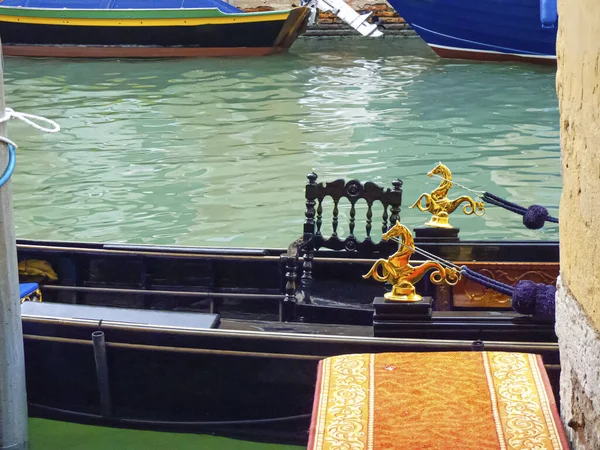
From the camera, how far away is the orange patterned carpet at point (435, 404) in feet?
6.03

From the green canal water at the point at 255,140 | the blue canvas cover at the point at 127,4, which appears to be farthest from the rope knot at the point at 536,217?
the blue canvas cover at the point at 127,4

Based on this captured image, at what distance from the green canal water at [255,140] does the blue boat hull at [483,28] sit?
0.32 meters

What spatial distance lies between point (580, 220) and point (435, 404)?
0.52 meters

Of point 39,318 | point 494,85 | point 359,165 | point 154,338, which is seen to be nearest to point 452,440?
point 154,338

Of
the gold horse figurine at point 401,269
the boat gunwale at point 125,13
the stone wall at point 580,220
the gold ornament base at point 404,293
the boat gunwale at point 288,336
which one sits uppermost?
the boat gunwale at point 125,13

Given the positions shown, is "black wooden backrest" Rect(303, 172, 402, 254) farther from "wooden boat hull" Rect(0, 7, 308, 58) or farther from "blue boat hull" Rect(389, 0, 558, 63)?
"wooden boat hull" Rect(0, 7, 308, 58)

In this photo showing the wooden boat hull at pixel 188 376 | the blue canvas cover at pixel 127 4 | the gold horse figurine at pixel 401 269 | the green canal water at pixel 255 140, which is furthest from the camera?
the blue canvas cover at pixel 127 4

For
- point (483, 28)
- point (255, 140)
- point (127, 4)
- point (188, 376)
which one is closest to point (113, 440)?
point (188, 376)

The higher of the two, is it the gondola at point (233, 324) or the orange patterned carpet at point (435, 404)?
the orange patterned carpet at point (435, 404)

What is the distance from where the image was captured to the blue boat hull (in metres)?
13.2

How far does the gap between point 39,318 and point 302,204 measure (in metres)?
3.66

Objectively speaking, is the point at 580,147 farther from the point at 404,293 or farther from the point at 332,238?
the point at 332,238

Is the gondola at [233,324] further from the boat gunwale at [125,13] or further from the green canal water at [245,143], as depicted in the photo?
the boat gunwale at [125,13]

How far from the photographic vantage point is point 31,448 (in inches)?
136
